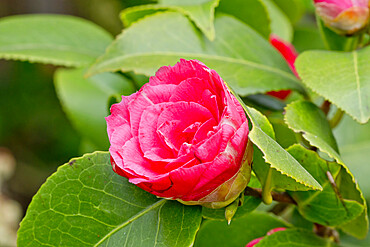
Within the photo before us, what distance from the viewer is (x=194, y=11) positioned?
2.45 feet

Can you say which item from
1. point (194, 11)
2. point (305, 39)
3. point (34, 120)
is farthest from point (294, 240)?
point (34, 120)

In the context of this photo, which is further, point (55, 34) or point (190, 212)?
point (55, 34)

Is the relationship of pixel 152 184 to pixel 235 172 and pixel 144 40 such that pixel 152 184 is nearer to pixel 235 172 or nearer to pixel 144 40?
pixel 235 172

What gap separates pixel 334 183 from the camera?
0.59m

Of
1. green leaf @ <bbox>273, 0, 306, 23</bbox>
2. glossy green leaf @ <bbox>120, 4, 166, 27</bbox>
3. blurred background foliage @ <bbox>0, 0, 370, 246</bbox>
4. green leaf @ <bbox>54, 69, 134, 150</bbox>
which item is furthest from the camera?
blurred background foliage @ <bbox>0, 0, 370, 246</bbox>

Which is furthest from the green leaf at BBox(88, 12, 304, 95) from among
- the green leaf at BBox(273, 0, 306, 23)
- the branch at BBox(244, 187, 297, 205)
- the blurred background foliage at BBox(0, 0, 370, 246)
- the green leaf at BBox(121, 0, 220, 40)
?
the blurred background foliage at BBox(0, 0, 370, 246)

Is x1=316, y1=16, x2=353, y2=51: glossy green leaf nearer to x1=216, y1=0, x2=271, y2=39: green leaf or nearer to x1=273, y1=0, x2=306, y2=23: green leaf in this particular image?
x1=216, y1=0, x2=271, y2=39: green leaf

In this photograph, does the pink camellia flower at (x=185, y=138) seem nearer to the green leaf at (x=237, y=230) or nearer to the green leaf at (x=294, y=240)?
the green leaf at (x=294, y=240)

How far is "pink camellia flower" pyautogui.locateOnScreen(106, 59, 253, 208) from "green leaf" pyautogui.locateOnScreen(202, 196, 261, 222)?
0.21 feet

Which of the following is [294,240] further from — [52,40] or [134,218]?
[52,40]

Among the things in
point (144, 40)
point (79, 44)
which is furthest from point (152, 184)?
point (79, 44)

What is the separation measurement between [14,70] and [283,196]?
1.67m

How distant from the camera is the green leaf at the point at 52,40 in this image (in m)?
0.85

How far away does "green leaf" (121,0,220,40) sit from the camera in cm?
73
